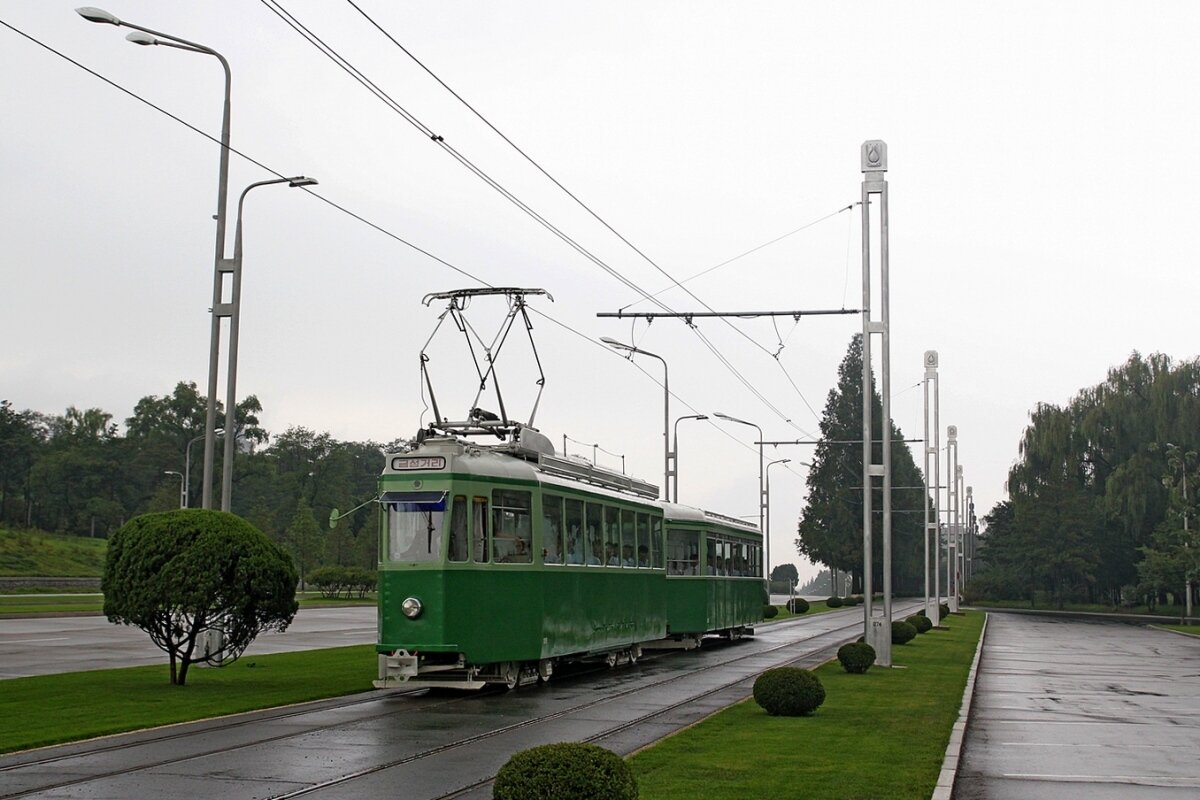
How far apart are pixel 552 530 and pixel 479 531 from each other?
213cm

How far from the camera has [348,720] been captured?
17.0 m

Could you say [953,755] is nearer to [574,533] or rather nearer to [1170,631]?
[574,533]

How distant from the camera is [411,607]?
19.8 metres

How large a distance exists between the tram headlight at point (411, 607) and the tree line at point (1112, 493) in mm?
54610

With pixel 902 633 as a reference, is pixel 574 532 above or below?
above

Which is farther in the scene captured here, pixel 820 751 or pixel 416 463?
pixel 416 463

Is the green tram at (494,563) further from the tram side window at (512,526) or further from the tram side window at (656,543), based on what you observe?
the tram side window at (656,543)

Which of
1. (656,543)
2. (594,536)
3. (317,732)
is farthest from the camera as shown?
(656,543)

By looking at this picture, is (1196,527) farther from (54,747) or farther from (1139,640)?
(54,747)

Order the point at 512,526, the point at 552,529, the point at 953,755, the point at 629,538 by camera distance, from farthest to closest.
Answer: the point at 629,538, the point at 552,529, the point at 512,526, the point at 953,755

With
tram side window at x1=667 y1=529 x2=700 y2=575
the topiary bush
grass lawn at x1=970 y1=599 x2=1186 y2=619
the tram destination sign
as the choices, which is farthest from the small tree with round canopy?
grass lawn at x1=970 y1=599 x2=1186 y2=619

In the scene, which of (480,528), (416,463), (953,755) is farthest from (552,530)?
(953,755)

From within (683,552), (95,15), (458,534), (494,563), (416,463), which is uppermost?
(95,15)

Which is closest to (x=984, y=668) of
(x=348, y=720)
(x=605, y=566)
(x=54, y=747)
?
(x=605, y=566)
